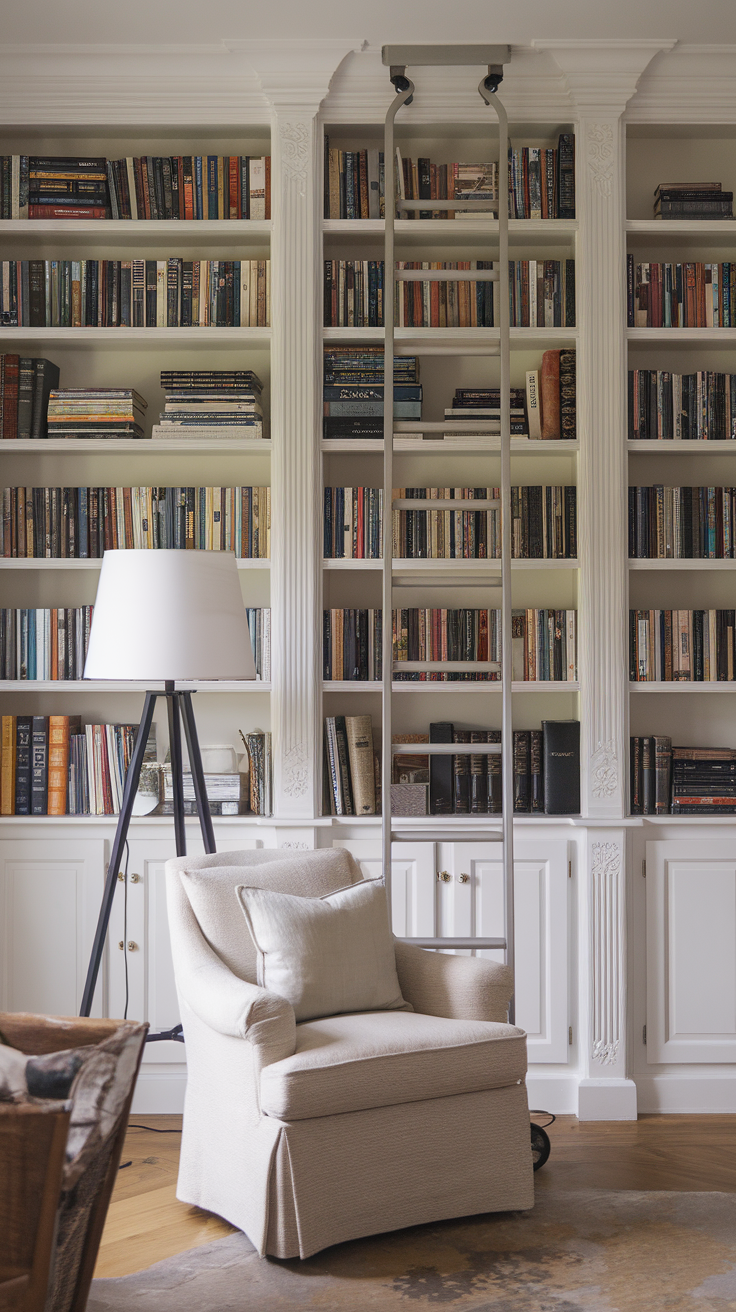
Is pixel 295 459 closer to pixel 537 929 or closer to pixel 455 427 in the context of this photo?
pixel 455 427

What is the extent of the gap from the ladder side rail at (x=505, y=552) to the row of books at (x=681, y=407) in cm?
52

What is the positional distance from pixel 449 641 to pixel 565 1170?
1.58 metres

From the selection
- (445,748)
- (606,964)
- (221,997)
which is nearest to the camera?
(221,997)

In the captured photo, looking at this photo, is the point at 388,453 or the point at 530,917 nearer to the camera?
the point at 388,453

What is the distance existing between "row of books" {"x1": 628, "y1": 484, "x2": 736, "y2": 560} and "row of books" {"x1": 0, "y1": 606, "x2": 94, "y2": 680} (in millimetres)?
1815

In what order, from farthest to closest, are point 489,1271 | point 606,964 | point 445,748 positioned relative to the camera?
point 606,964, point 445,748, point 489,1271

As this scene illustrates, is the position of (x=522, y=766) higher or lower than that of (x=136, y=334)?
lower

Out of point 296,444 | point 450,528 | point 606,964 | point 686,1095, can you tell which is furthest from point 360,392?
point 686,1095

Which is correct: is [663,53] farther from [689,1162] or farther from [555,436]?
[689,1162]

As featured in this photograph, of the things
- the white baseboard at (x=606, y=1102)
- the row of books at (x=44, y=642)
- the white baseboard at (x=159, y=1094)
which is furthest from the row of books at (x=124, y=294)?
the white baseboard at (x=606, y=1102)

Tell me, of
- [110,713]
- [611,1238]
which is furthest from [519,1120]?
[110,713]

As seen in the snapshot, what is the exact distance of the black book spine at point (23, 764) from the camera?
343 cm

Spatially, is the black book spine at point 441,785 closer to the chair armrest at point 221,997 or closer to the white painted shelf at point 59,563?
the white painted shelf at point 59,563

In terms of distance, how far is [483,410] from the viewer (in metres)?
3.48
